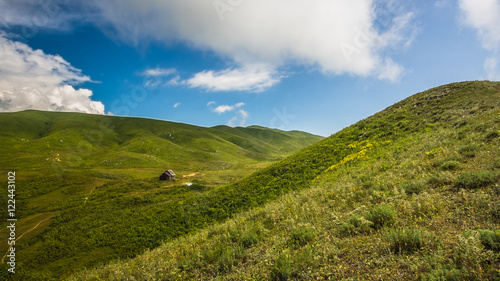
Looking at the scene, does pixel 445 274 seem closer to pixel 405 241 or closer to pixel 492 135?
pixel 405 241

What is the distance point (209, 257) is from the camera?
323 inches

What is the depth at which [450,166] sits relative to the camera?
1073 centimetres

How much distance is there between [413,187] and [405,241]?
208 inches

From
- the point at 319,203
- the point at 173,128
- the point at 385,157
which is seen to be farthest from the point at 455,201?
the point at 173,128

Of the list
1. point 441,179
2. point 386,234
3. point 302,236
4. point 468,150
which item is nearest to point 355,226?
point 386,234

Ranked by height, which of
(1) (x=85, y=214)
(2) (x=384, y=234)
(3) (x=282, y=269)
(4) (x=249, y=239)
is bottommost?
(1) (x=85, y=214)

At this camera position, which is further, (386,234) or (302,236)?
(302,236)

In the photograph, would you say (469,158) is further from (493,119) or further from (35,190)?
(35,190)

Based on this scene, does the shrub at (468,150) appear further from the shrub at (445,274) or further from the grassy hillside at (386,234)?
the shrub at (445,274)

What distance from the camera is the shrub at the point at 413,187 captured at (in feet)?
29.9

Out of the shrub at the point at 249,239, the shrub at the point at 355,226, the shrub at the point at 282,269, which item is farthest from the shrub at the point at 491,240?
the shrub at the point at 249,239

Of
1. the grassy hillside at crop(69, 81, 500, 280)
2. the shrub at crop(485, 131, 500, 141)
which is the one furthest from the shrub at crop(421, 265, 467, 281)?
the shrub at crop(485, 131, 500, 141)

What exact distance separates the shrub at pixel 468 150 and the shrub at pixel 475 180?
4601 mm

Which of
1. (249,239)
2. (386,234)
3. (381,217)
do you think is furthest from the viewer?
(249,239)
